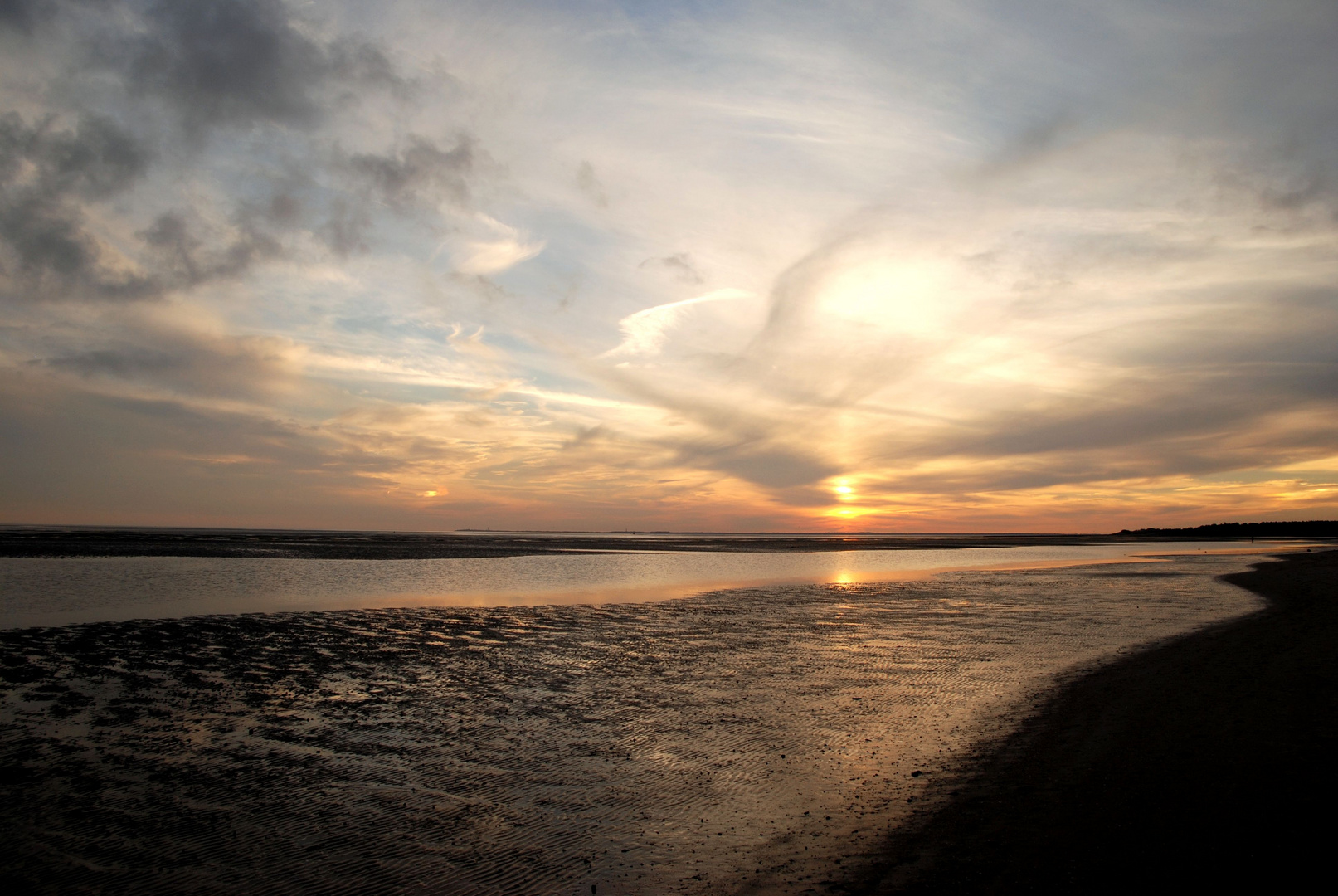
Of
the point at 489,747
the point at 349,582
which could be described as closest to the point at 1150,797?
the point at 489,747

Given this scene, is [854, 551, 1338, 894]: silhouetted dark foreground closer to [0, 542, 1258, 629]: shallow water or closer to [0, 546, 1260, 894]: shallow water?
[0, 546, 1260, 894]: shallow water

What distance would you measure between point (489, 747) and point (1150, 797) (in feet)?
30.1

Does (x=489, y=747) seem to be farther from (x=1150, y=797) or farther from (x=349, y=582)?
(x=349, y=582)

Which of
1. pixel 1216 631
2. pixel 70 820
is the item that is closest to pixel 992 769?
pixel 70 820

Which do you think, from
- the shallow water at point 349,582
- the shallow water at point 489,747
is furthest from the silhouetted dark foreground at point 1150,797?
the shallow water at point 349,582

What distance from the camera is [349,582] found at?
3797cm

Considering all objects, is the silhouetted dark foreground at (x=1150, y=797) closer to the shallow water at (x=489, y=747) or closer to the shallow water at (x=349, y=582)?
the shallow water at (x=489, y=747)

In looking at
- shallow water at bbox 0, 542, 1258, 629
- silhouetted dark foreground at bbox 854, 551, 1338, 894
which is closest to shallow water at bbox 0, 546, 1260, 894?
silhouetted dark foreground at bbox 854, 551, 1338, 894

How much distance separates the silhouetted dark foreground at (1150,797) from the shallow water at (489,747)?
2.73 feet

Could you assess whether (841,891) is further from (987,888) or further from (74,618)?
(74,618)

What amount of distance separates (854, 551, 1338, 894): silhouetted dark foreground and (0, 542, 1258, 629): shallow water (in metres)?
21.6

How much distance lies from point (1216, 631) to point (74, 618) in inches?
1450

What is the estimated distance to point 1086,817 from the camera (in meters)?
7.78

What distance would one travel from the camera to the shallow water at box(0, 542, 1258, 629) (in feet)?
87.8
